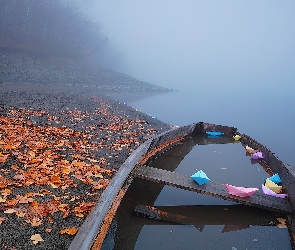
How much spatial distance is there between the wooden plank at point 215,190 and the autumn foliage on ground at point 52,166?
48.6 inches

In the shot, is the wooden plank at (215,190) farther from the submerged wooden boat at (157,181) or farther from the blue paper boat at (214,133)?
the blue paper boat at (214,133)

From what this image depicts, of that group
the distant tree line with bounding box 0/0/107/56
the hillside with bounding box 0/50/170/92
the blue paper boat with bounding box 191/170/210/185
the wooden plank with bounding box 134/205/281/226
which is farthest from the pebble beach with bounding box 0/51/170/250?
the distant tree line with bounding box 0/0/107/56

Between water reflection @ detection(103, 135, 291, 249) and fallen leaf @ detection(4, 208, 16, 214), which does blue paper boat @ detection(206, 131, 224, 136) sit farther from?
fallen leaf @ detection(4, 208, 16, 214)

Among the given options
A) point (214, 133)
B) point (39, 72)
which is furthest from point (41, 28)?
point (214, 133)

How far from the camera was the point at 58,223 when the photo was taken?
3812 millimetres

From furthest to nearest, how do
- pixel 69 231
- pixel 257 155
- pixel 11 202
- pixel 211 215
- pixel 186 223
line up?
pixel 257 155 < pixel 211 215 < pixel 186 223 < pixel 11 202 < pixel 69 231

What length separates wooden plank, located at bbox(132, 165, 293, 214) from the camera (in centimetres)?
408

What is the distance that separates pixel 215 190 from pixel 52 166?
3.70 metres

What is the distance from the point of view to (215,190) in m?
4.21

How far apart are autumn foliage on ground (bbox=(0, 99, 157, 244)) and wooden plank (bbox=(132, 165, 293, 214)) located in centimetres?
123

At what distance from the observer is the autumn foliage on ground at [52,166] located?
409 centimetres

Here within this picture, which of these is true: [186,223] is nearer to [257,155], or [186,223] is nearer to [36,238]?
[36,238]

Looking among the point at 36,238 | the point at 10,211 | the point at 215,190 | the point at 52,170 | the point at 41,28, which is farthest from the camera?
the point at 41,28

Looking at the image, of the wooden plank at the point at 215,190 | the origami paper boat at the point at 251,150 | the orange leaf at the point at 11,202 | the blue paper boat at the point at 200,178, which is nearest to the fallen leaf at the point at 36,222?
the orange leaf at the point at 11,202
